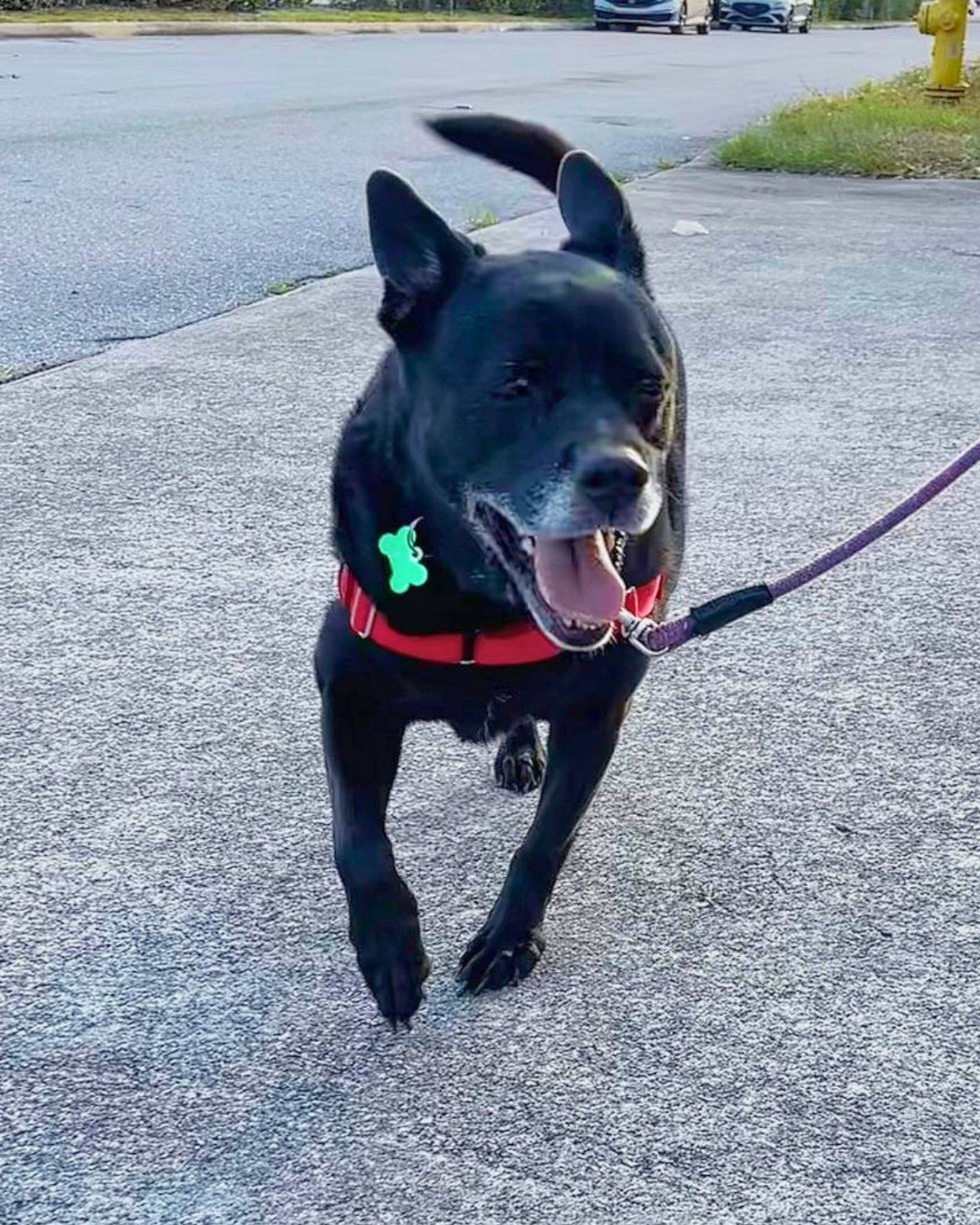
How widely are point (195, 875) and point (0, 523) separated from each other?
5.58 feet

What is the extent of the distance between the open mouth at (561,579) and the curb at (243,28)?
20842 millimetres

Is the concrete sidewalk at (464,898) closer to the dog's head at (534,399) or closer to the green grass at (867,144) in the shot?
the dog's head at (534,399)

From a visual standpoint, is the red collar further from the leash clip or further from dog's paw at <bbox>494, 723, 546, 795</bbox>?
dog's paw at <bbox>494, 723, 546, 795</bbox>

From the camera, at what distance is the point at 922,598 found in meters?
3.86

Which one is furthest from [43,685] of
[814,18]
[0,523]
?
[814,18]

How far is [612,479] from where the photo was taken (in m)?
2.02

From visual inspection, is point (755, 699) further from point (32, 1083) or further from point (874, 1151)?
point (32, 1083)

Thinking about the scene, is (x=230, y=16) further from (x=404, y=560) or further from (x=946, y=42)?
(x=404, y=560)

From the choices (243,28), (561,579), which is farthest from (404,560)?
(243,28)

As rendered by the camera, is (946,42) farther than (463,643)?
Yes

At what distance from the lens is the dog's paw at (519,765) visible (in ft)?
9.77

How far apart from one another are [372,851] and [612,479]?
0.67 m

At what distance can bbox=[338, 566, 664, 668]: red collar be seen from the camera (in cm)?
229

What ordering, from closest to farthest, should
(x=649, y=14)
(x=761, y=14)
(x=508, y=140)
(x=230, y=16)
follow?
(x=508, y=140) → (x=230, y=16) → (x=649, y=14) → (x=761, y=14)
